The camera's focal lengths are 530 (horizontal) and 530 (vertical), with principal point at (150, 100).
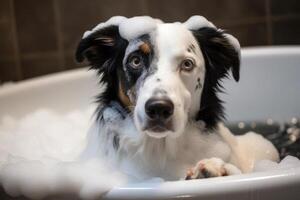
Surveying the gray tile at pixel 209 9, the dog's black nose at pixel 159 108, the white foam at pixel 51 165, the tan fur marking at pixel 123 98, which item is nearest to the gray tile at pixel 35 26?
the gray tile at pixel 209 9

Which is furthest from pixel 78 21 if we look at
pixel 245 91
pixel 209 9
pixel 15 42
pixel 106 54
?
pixel 106 54

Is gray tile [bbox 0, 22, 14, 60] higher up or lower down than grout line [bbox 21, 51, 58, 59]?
higher up

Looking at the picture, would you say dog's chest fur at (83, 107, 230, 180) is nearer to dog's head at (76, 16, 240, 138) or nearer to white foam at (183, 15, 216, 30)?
dog's head at (76, 16, 240, 138)

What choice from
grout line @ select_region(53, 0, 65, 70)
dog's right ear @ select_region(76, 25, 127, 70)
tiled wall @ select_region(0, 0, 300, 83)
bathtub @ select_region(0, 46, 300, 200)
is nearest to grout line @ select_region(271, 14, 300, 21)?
tiled wall @ select_region(0, 0, 300, 83)

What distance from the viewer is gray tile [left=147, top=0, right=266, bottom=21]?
2412mm

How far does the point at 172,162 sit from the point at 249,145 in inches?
13.2

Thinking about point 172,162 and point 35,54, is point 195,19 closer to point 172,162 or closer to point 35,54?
point 172,162

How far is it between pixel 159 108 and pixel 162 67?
0.13 metres

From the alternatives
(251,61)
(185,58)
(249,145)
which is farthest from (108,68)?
(251,61)

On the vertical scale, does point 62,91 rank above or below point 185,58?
below

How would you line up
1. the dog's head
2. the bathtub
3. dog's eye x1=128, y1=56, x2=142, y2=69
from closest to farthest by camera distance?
1. the dog's head
2. dog's eye x1=128, y1=56, x2=142, y2=69
3. the bathtub

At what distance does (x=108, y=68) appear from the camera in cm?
132

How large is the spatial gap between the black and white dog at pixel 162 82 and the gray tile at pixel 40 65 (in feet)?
3.83

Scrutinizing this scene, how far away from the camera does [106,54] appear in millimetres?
1337
